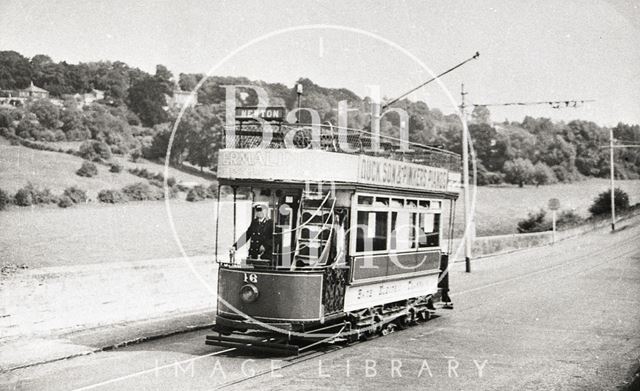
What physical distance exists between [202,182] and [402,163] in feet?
75.1

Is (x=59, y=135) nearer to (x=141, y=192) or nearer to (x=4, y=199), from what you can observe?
(x=141, y=192)

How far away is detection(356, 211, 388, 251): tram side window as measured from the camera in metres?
11.3

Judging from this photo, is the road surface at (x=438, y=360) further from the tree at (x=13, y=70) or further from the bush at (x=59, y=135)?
the bush at (x=59, y=135)

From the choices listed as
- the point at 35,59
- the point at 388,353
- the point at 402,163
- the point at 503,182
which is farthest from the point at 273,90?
the point at 503,182

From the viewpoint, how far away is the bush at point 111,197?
2670 centimetres

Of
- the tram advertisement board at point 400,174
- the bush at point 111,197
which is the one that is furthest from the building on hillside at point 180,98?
the tram advertisement board at point 400,174

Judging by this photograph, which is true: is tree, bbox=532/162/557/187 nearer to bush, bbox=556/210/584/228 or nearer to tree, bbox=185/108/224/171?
bush, bbox=556/210/584/228

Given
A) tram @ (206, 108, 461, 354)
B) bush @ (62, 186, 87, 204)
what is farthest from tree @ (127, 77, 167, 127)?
tram @ (206, 108, 461, 354)

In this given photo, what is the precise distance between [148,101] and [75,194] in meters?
16.3

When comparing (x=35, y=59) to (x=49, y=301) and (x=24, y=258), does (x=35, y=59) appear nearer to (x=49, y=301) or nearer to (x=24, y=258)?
(x=24, y=258)

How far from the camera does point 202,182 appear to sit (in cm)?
3431

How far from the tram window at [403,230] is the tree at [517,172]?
68770mm

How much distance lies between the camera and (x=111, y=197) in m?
27.1

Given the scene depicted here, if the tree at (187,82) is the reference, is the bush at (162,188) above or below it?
below
